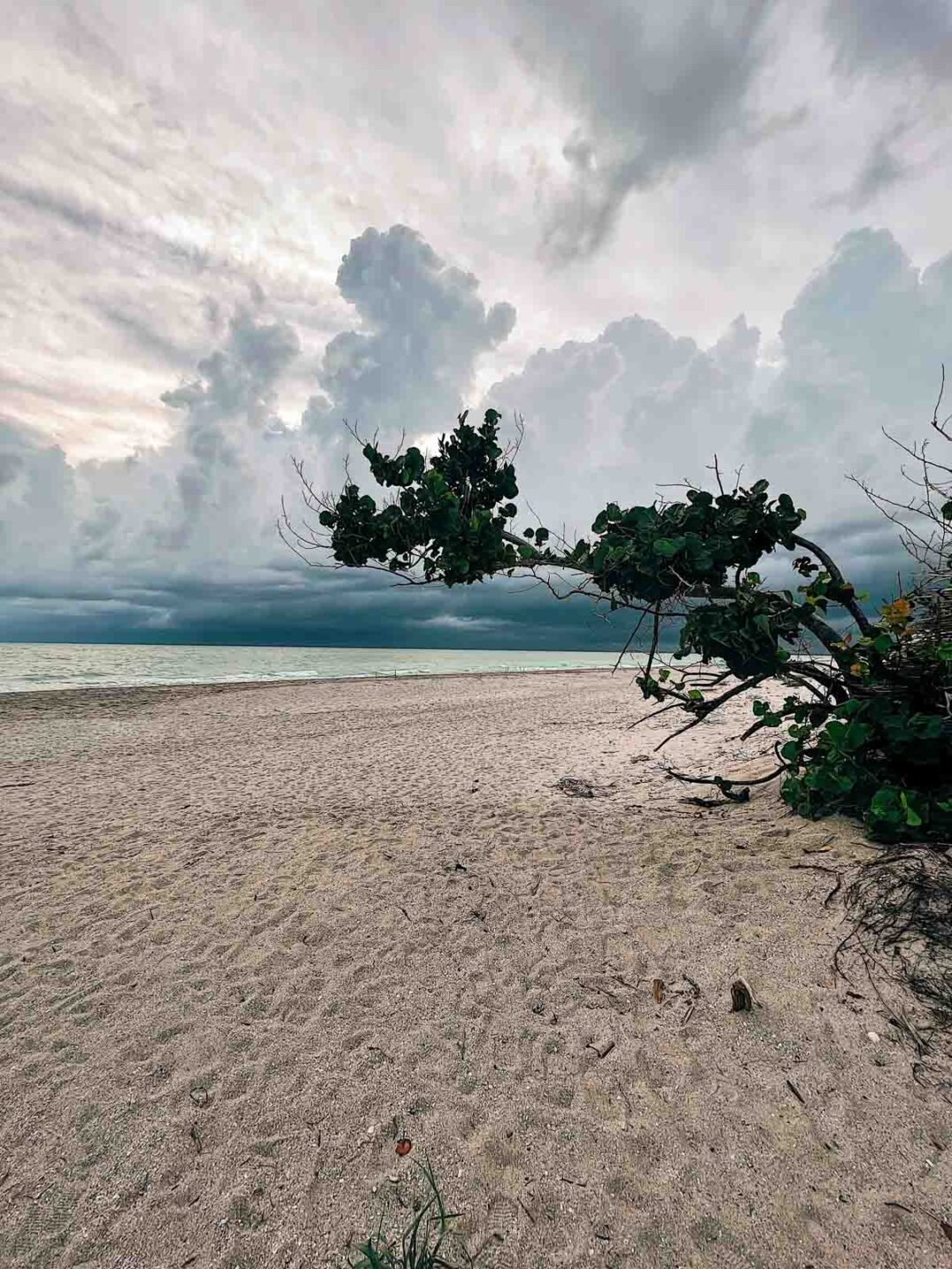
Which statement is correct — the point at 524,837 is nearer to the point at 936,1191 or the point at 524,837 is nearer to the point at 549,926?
the point at 549,926

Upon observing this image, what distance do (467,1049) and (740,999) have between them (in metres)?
1.85

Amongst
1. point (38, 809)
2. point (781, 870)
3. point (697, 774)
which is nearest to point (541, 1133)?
point (781, 870)

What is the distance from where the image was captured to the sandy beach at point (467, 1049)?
2.57 meters

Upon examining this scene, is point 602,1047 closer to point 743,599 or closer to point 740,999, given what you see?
point 740,999

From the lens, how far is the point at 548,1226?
8.36 feet

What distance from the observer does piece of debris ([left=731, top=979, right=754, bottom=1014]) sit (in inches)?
143

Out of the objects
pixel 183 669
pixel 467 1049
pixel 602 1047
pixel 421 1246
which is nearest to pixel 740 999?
pixel 602 1047

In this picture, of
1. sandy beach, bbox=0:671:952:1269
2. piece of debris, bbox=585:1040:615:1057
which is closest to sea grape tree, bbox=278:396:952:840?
sandy beach, bbox=0:671:952:1269

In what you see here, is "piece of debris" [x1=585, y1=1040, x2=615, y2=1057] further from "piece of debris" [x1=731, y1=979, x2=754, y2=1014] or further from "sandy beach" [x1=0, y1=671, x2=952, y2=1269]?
"piece of debris" [x1=731, y1=979, x2=754, y2=1014]

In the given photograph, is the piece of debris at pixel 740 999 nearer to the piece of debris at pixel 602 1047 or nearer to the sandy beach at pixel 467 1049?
the sandy beach at pixel 467 1049

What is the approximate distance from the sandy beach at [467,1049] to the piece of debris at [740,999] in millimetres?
62

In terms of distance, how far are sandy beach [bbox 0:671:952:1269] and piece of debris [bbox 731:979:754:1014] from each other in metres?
0.06

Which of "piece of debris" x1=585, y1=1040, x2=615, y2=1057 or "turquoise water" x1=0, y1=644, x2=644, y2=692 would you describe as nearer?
"piece of debris" x1=585, y1=1040, x2=615, y2=1057

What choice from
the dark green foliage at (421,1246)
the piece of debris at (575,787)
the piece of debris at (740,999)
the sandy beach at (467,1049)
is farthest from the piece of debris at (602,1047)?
the piece of debris at (575,787)
